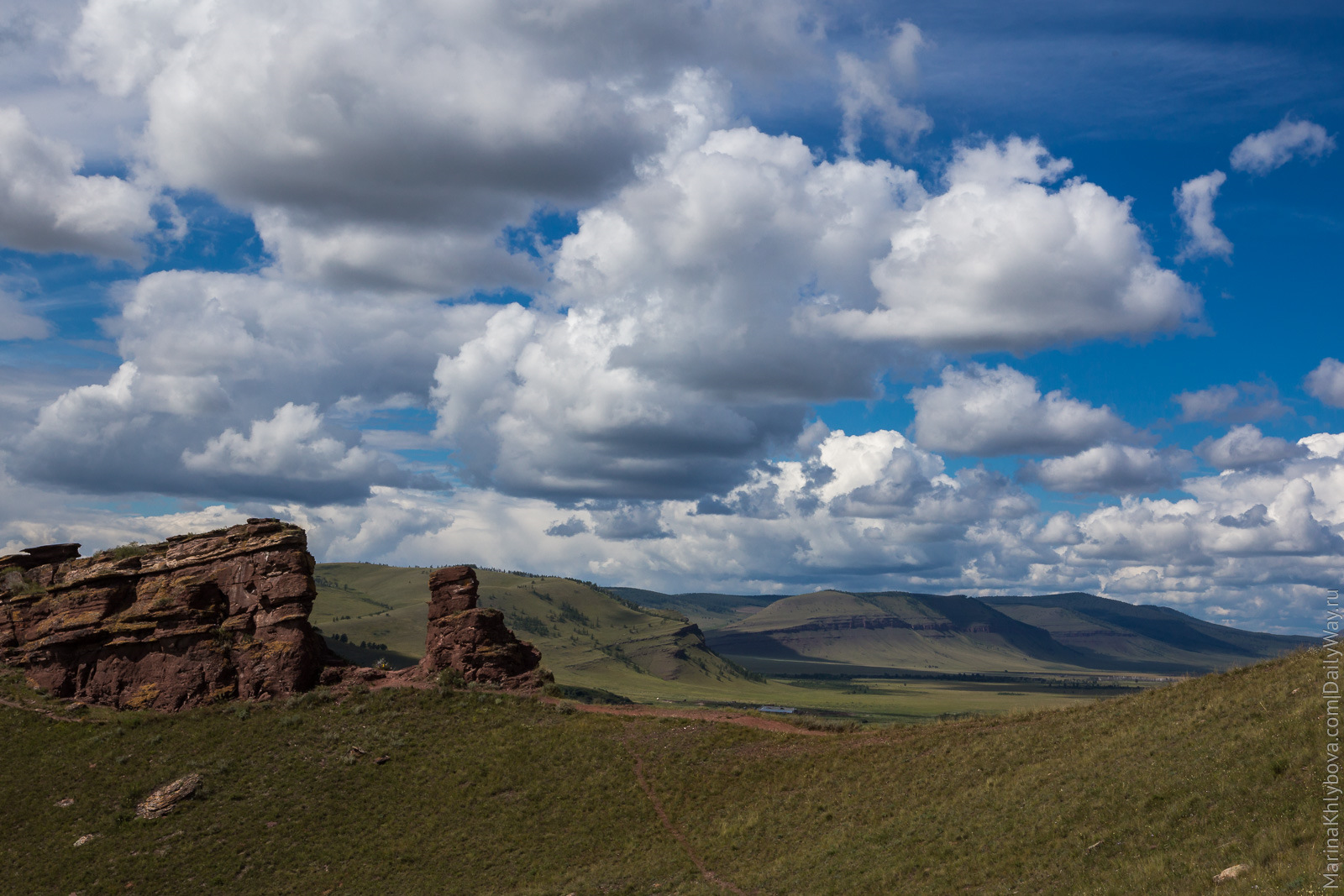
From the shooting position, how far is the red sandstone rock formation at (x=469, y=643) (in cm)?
7838

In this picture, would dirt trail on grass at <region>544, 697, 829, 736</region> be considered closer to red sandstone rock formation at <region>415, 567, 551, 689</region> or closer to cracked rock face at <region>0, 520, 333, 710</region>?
red sandstone rock formation at <region>415, 567, 551, 689</region>

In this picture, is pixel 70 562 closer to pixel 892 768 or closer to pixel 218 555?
pixel 218 555

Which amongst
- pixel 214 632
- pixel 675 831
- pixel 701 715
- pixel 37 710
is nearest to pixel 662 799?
pixel 675 831

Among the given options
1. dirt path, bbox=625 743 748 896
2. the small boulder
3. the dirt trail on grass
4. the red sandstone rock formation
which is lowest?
the small boulder

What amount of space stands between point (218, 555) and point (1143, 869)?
256ft

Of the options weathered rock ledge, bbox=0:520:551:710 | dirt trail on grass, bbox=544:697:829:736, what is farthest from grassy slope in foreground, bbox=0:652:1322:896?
weathered rock ledge, bbox=0:520:551:710

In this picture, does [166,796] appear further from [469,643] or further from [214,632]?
[469,643]

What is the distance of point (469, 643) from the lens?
79.2m

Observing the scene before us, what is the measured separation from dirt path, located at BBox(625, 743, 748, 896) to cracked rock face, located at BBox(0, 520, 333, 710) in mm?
34284

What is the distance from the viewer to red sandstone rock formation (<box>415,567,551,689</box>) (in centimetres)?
7838

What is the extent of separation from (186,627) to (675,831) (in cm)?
5037

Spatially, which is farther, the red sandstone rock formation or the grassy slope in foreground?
the red sandstone rock formation

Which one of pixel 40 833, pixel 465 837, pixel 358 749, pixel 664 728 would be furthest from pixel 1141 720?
pixel 40 833

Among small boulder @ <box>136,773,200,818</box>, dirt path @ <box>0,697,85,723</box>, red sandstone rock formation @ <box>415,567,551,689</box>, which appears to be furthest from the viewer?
red sandstone rock formation @ <box>415,567,551,689</box>
